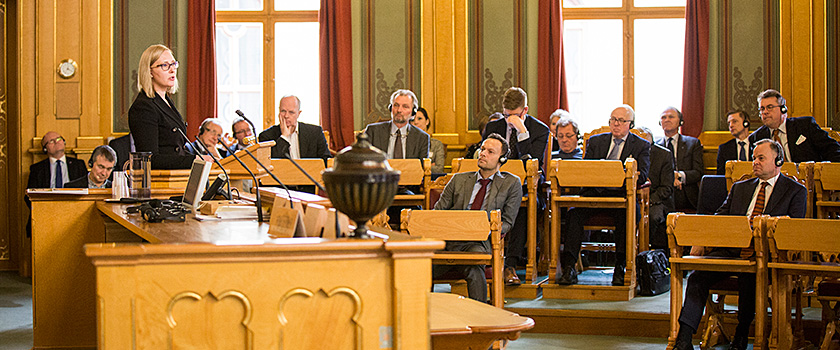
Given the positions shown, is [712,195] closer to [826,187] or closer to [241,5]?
[826,187]

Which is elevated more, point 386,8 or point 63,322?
point 386,8

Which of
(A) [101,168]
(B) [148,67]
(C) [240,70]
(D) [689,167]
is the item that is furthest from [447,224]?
(C) [240,70]

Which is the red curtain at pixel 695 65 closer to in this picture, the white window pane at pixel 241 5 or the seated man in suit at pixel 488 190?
the seated man in suit at pixel 488 190

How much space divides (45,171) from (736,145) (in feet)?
18.0

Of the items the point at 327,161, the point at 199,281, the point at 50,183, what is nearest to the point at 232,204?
the point at 199,281

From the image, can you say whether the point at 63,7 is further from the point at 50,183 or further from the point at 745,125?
the point at 745,125

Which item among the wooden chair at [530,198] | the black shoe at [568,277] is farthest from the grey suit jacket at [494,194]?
the black shoe at [568,277]

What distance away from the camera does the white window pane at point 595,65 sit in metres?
7.86

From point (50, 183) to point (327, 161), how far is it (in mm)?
2770

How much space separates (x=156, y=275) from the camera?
1673mm

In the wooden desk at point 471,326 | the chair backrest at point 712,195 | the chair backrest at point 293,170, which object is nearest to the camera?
the wooden desk at point 471,326

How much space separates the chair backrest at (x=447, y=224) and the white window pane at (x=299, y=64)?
12.5ft

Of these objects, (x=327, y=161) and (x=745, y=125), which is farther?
(x=745, y=125)

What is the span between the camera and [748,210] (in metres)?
4.64
